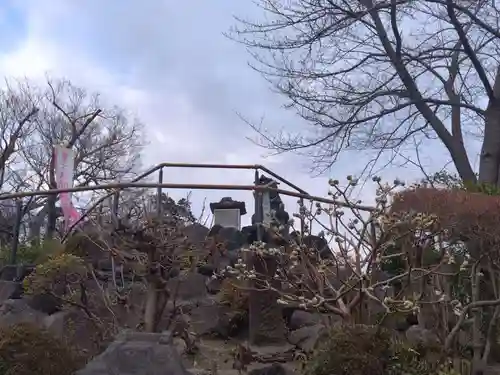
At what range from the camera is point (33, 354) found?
13.9 ft

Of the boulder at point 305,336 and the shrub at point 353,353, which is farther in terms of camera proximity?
the boulder at point 305,336

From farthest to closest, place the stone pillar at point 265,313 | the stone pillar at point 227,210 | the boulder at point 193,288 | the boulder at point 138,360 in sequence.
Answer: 1. the stone pillar at point 227,210
2. the boulder at point 193,288
3. the stone pillar at point 265,313
4. the boulder at point 138,360

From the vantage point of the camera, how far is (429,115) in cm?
986

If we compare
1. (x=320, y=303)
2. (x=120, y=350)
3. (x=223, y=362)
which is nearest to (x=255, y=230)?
(x=223, y=362)

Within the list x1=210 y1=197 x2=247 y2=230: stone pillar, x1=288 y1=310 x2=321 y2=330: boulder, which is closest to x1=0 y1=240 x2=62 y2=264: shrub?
x1=210 y1=197 x2=247 y2=230: stone pillar

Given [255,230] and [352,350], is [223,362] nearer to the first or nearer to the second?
[352,350]

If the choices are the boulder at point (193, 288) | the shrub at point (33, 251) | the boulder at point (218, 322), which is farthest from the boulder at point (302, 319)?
the shrub at point (33, 251)

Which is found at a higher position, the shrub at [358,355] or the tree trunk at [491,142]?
the tree trunk at [491,142]

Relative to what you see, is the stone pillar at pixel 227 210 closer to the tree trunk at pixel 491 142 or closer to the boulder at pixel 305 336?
the boulder at pixel 305 336

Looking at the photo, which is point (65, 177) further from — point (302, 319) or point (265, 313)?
point (302, 319)

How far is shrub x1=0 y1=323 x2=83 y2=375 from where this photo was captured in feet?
13.7

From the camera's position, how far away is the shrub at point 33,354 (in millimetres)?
4188

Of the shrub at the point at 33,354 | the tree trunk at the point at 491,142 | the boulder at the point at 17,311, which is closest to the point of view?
the shrub at the point at 33,354

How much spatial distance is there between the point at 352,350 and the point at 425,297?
1.49 meters
